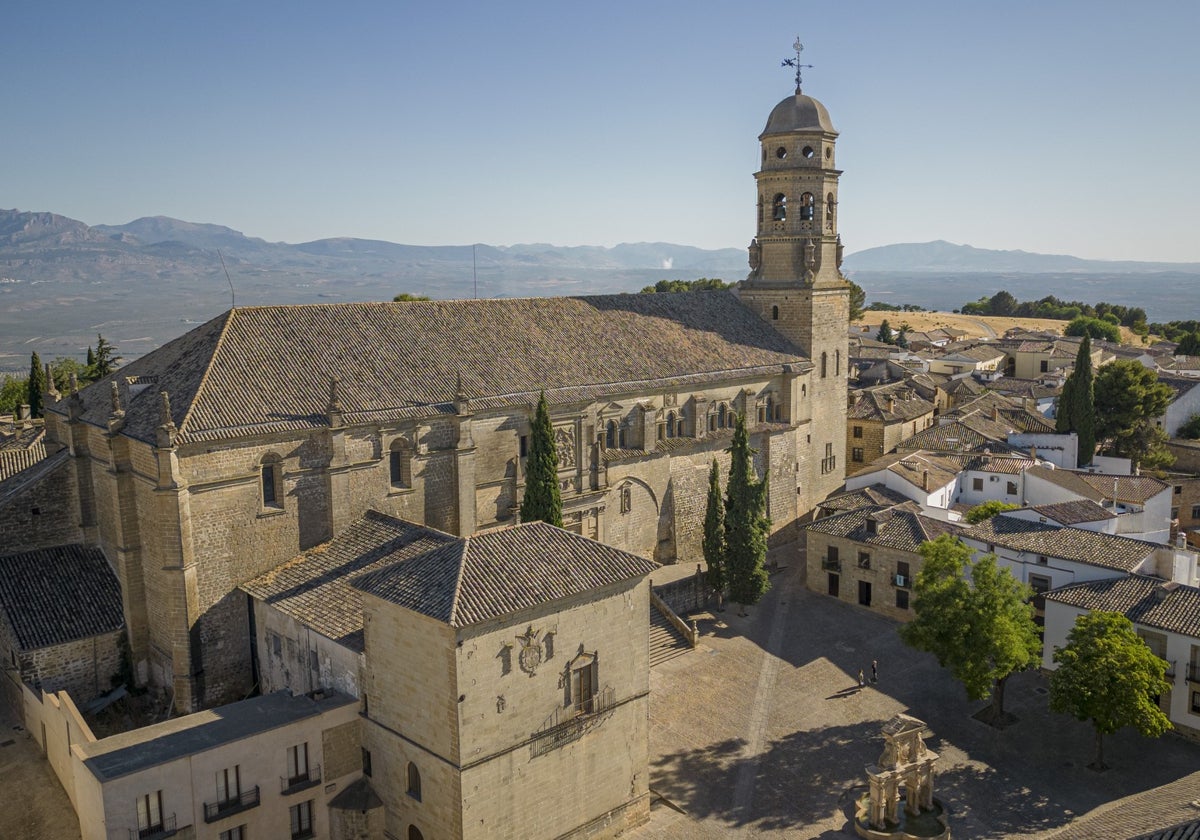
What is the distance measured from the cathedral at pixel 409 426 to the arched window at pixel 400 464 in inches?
4.6

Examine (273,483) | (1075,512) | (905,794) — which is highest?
(273,483)

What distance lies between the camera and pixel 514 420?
37438 millimetres

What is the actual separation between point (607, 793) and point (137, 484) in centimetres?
1849

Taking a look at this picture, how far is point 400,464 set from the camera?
1361 inches

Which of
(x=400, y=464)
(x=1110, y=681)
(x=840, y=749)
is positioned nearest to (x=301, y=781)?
(x=400, y=464)

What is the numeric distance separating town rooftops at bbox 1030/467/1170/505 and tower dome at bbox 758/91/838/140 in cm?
2172

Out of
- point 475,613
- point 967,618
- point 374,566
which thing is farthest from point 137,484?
Answer: point 967,618

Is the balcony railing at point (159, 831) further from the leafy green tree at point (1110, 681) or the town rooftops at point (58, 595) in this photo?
the leafy green tree at point (1110, 681)

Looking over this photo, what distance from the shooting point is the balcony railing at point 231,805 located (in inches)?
906

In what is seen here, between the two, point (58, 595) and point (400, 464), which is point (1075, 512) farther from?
point (58, 595)

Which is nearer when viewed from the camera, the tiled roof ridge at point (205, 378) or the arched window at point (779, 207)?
the tiled roof ridge at point (205, 378)

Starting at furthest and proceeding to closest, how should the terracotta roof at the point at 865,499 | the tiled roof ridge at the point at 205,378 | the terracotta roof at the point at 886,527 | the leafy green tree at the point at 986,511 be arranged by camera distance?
the terracotta roof at the point at 865,499, the leafy green tree at the point at 986,511, the terracotta roof at the point at 886,527, the tiled roof ridge at the point at 205,378

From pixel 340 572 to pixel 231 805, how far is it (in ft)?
26.9

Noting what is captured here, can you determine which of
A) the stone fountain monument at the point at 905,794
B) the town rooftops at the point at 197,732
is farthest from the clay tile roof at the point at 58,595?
the stone fountain monument at the point at 905,794
